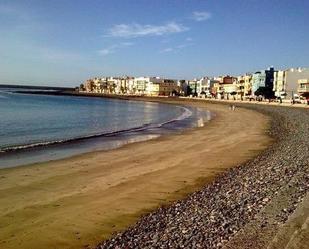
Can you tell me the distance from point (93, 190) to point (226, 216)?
5.04 m

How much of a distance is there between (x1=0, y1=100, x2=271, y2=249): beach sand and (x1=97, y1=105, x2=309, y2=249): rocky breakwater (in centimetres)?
73

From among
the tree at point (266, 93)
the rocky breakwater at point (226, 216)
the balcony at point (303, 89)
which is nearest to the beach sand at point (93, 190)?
the rocky breakwater at point (226, 216)

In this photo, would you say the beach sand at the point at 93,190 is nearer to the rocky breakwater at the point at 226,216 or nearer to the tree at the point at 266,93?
the rocky breakwater at the point at 226,216

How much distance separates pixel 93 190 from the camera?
12.4 metres

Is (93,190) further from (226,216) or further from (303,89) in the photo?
(303,89)

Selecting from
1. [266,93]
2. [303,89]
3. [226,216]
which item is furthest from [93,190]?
[266,93]

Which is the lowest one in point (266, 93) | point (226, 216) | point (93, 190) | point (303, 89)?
point (266, 93)

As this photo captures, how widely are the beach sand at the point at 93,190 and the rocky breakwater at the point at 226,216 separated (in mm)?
727

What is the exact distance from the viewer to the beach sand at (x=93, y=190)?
8.71m

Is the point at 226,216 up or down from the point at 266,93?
up

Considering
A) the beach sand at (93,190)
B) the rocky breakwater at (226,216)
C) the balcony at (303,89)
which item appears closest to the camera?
the rocky breakwater at (226,216)

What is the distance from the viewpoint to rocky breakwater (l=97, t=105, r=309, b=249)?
7.24 metres

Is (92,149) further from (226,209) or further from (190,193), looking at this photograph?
(226,209)

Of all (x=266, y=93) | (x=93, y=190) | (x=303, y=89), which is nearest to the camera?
(x=93, y=190)
